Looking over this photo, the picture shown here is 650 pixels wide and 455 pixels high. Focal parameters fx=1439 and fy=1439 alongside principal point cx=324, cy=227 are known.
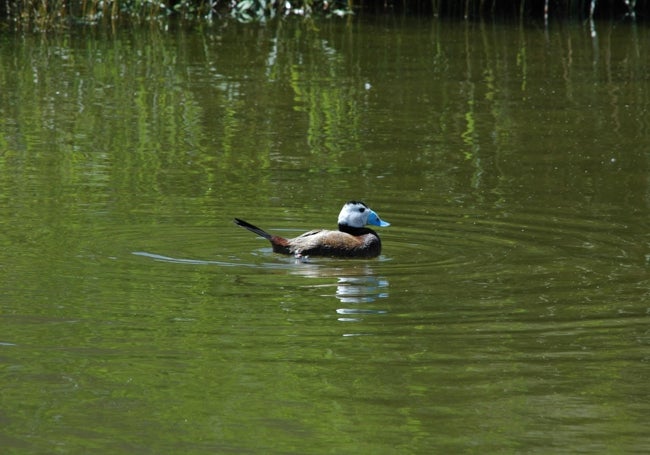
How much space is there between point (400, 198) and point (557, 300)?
10.6ft

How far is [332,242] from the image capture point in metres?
9.02

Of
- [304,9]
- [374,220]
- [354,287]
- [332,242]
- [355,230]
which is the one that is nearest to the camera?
[354,287]

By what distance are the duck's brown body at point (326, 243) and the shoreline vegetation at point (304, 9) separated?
14.8 meters

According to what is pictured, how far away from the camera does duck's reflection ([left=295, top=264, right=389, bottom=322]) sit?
738cm

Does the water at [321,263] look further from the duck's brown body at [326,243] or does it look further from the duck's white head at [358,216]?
the duck's white head at [358,216]

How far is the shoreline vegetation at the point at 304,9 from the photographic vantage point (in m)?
23.6

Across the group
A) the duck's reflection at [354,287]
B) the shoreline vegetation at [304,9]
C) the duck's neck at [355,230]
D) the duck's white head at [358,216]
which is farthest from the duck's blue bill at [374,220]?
the shoreline vegetation at [304,9]

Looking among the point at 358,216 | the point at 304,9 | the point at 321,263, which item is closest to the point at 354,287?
the point at 321,263

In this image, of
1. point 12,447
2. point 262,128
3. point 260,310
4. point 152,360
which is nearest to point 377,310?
point 260,310

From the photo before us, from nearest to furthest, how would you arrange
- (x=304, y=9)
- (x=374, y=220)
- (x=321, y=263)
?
1. (x=321, y=263)
2. (x=374, y=220)
3. (x=304, y=9)

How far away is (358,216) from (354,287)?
1257 millimetres

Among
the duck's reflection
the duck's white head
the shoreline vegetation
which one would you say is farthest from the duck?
the shoreline vegetation

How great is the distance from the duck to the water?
9cm

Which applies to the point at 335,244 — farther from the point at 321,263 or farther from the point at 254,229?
the point at 254,229
